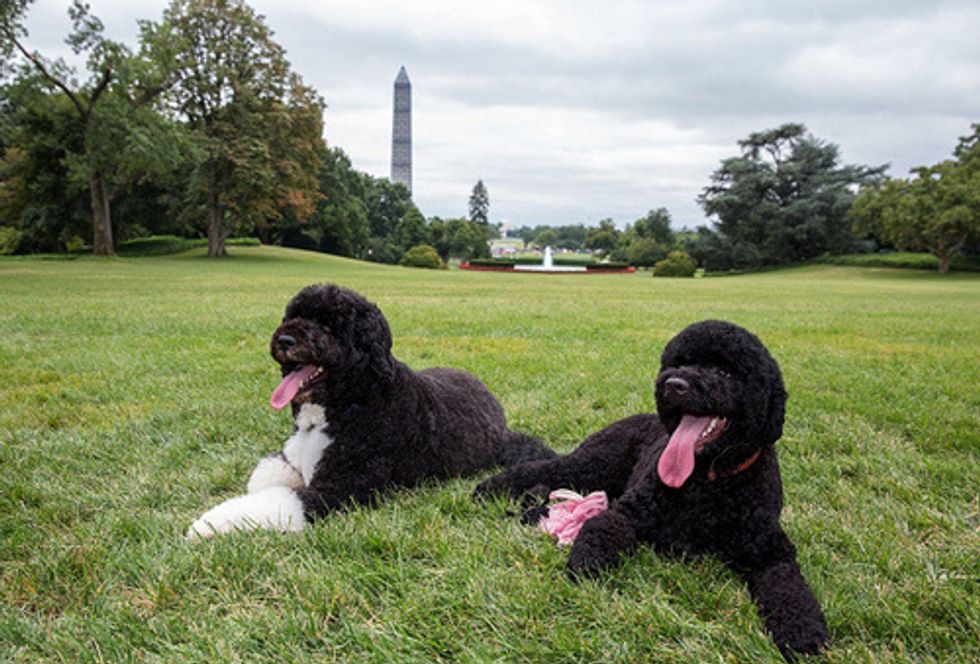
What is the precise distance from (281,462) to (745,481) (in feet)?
7.65

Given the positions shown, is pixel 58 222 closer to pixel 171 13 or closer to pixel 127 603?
pixel 171 13

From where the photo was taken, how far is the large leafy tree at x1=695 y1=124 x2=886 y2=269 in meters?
51.2

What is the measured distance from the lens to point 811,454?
4.12m

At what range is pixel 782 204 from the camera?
2138 inches

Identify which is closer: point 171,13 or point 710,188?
point 171,13

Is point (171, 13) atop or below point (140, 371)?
atop

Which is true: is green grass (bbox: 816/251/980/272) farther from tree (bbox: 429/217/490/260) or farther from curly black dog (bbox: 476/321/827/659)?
curly black dog (bbox: 476/321/827/659)

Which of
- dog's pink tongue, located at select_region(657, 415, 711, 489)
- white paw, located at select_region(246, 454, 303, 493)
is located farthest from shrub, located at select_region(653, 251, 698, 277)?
dog's pink tongue, located at select_region(657, 415, 711, 489)

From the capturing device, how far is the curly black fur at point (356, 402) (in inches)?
120

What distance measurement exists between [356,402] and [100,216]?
3907 cm

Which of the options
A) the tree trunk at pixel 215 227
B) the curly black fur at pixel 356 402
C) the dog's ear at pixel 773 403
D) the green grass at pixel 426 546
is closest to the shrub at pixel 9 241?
the tree trunk at pixel 215 227

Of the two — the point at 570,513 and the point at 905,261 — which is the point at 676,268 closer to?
the point at 905,261

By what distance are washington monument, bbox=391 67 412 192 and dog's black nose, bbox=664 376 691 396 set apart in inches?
6371

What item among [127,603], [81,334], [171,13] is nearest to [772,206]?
[171,13]
